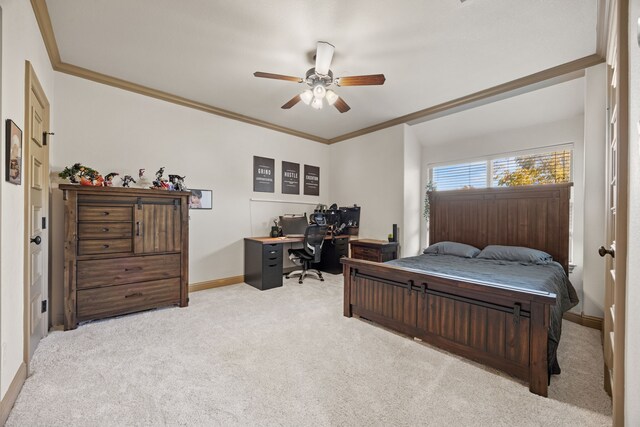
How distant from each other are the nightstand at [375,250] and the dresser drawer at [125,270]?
2.85 meters

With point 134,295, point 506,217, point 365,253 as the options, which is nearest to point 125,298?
point 134,295

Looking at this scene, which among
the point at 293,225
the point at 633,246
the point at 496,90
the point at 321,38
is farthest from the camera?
the point at 293,225

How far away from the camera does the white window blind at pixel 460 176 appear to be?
4.39 metres

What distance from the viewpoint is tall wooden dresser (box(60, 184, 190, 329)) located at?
276cm

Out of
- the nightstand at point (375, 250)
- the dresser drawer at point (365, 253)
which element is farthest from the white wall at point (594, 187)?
the dresser drawer at point (365, 253)

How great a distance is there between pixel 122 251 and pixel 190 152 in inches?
65.9

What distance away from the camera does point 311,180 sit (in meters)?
5.64

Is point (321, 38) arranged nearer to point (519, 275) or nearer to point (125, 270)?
point (519, 275)

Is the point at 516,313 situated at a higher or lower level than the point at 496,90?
lower

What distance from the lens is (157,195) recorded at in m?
3.23

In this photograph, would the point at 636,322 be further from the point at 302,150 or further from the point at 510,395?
the point at 302,150

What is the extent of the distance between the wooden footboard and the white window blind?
2.68 m

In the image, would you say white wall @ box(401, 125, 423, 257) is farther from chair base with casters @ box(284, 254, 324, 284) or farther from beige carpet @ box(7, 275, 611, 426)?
beige carpet @ box(7, 275, 611, 426)

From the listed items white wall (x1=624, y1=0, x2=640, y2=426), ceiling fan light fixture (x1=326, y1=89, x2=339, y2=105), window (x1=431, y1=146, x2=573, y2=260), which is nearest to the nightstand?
window (x1=431, y1=146, x2=573, y2=260)
